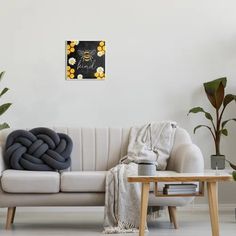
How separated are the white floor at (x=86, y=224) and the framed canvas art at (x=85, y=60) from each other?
1.36 meters

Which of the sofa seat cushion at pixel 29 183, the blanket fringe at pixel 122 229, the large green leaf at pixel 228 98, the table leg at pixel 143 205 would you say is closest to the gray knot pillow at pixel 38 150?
the sofa seat cushion at pixel 29 183

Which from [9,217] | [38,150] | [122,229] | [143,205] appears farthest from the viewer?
[38,150]

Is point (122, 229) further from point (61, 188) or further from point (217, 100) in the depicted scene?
point (217, 100)

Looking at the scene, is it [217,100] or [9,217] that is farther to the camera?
[217,100]

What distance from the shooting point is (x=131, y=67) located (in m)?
5.87

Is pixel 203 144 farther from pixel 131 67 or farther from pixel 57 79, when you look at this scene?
pixel 57 79

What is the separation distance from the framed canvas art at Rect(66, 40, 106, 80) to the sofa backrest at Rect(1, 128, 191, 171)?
75 cm

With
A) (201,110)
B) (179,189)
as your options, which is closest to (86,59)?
(201,110)

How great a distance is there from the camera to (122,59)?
587cm

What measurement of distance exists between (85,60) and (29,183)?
1714mm

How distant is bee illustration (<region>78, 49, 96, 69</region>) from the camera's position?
5832mm

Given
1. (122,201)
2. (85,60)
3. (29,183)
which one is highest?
(85,60)

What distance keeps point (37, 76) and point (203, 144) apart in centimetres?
182

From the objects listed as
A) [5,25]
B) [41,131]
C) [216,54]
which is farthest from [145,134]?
[5,25]
